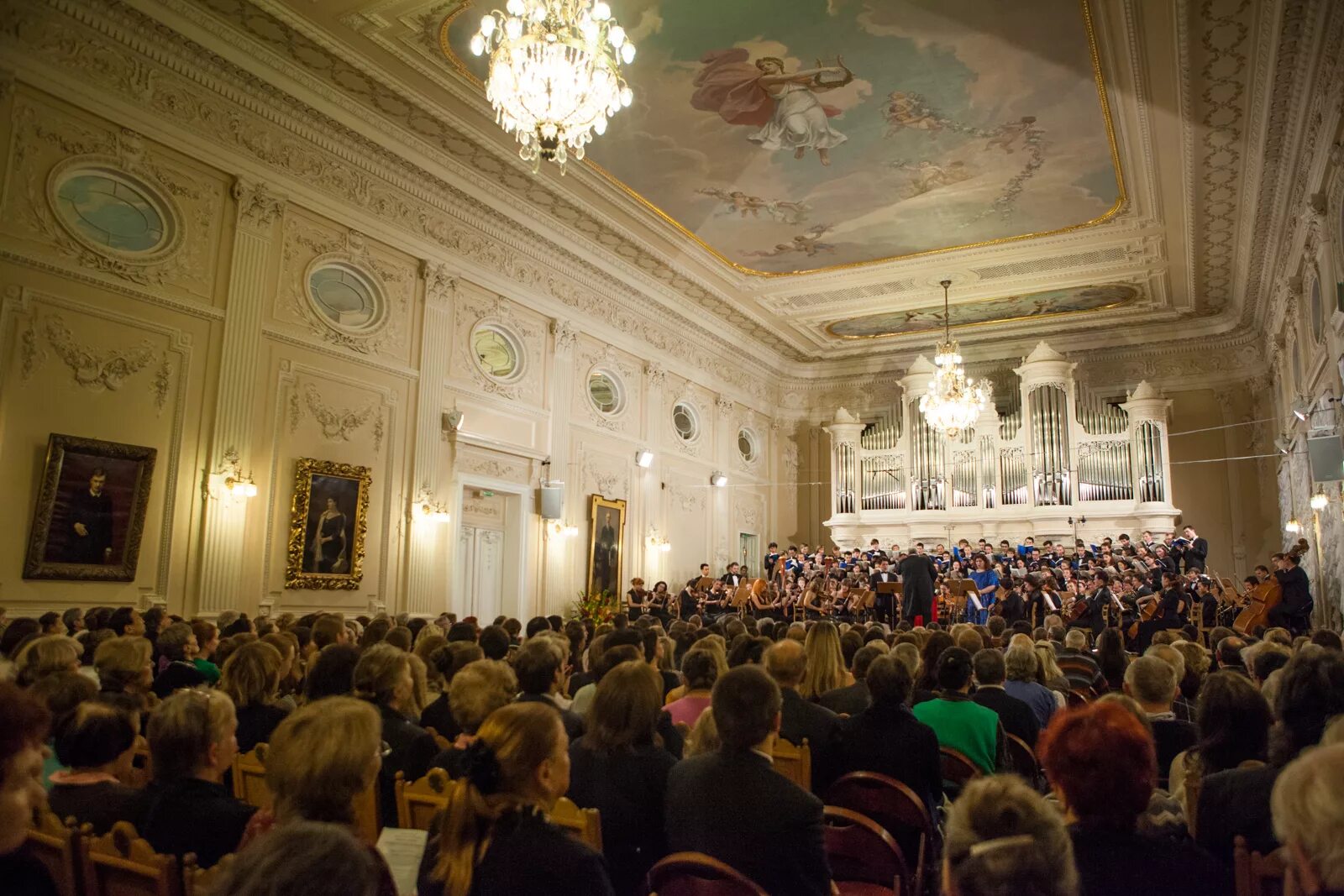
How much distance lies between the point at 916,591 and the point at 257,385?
9489mm

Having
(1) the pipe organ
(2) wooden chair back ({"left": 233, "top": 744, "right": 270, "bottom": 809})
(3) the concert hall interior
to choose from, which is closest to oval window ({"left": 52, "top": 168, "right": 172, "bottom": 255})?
(3) the concert hall interior

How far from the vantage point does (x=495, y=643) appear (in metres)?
6.19

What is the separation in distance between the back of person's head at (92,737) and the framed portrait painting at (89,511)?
7.00m

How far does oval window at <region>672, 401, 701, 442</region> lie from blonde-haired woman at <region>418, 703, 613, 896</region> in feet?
56.0

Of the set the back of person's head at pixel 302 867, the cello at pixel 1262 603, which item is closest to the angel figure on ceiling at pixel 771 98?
the cello at pixel 1262 603

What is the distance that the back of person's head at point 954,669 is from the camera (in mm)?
4488

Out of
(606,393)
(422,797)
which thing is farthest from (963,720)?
(606,393)

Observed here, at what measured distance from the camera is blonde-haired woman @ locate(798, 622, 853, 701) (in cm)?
538

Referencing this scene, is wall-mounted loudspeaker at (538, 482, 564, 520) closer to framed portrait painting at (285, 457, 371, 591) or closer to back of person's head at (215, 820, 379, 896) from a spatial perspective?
framed portrait painting at (285, 457, 371, 591)

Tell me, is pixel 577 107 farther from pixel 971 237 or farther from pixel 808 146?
pixel 971 237

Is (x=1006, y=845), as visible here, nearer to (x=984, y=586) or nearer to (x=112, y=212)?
(x=112, y=212)

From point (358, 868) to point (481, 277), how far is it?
13.3m

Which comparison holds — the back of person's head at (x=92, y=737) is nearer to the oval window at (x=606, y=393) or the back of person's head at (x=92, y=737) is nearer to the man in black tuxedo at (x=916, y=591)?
the man in black tuxedo at (x=916, y=591)

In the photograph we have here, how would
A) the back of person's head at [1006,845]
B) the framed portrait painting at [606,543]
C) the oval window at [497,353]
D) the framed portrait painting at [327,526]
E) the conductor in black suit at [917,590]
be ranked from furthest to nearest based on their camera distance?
the framed portrait painting at [606,543], the oval window at [497,353], the conductor in black suit at [917,590], the framed portrait painting at [327,526], the back of person's head at [1006,845]
